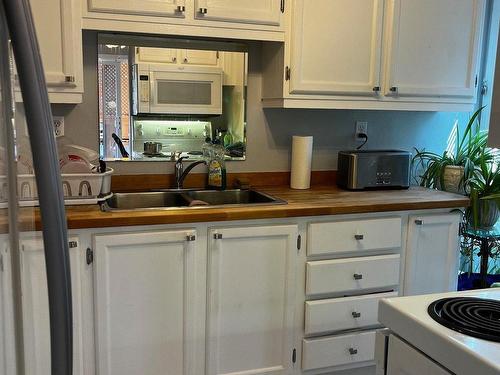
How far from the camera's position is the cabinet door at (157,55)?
2.57 meters

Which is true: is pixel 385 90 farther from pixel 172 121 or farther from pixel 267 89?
pixel 172 121

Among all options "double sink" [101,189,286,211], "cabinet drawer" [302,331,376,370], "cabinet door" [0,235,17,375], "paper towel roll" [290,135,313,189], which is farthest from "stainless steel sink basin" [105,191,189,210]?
"cabinet door" [0,235,17,375]

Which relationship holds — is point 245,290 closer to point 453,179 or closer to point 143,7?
point 143,7

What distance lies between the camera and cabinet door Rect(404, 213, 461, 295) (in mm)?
2494

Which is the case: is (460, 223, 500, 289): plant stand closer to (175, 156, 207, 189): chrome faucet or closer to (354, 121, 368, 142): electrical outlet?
(354, 121, 368, 142): electrical outlet

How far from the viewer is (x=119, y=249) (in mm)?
2010

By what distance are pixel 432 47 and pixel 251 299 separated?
166 cm

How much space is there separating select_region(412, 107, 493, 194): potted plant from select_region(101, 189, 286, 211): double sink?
114 cm

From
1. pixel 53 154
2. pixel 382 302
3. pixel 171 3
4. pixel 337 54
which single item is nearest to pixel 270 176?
pixel 337 54

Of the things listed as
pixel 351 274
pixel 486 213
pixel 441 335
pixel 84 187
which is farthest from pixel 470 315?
pixel 486 213

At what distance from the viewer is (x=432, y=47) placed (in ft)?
8.91

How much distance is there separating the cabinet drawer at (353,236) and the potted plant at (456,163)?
0.70 m

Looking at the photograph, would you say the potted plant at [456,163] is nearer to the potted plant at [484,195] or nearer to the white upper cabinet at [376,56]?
the potted plant at [484,195]

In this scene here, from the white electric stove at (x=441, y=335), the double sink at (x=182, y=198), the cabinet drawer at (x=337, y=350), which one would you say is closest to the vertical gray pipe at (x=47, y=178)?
the white electric stove at (x=441, y=335)
